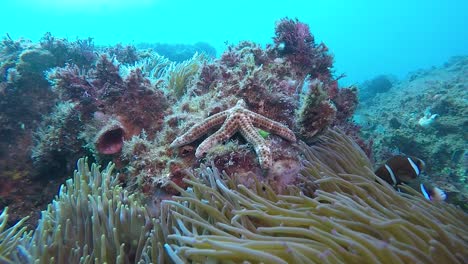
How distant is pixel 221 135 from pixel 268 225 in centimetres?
150

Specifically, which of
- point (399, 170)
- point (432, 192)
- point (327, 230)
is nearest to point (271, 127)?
point (399, 170)

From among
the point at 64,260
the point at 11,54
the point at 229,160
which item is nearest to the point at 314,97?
the point at 229,160

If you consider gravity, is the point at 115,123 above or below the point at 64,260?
above

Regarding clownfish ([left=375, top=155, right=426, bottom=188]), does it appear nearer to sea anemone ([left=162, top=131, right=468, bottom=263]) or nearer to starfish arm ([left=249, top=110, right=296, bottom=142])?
sea anemone ([left=162, top=131, right=468, bottom=263])

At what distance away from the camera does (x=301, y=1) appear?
175000 mm

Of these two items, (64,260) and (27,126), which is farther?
(27,126)

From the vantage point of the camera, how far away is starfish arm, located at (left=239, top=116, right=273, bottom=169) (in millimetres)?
3480

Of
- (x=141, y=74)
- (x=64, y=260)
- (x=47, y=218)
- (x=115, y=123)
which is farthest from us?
(x=141, y=74)

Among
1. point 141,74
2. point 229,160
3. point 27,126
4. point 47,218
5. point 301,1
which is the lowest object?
point 47,218

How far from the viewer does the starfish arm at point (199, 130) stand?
394cm

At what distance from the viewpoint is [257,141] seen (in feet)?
11.9

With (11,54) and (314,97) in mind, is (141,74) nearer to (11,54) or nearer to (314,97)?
(314,97)

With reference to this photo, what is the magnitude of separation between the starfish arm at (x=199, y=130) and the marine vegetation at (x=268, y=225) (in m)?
0.50

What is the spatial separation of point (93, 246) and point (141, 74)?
3376mm
